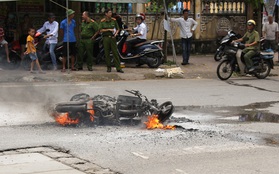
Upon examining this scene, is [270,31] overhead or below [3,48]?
overhead

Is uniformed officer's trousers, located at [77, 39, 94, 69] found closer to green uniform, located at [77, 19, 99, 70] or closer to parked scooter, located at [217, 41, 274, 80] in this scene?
green uniform, located at [77, 19, 99, 70]

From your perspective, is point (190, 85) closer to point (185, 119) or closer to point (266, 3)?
point (185, 119)

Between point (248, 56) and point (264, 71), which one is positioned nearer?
point (248, 56)

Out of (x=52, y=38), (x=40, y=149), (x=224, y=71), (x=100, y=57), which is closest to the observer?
(x=40, y=149)

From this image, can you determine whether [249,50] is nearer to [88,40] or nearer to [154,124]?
[88,40]

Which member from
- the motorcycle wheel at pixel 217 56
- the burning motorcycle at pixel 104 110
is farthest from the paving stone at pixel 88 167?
the motorcycle wheel at pixel 217 56

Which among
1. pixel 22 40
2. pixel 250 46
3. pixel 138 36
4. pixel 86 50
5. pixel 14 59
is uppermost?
pixel 138 36

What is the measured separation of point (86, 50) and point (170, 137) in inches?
378

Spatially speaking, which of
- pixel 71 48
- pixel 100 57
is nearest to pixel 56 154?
pixel 71 48

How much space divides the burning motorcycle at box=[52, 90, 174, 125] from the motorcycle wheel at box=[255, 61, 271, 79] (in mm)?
8527

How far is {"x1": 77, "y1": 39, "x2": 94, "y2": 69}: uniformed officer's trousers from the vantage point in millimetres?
17719

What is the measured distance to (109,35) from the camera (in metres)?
17.5

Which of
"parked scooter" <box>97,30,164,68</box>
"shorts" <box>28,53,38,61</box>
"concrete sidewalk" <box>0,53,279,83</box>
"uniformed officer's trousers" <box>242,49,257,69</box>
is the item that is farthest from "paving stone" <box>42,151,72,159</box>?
"parked scooter" <box>97,30,164,68</box>

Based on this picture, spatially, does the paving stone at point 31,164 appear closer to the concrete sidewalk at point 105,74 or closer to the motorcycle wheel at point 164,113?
the motorcycle wheel at point 164,113
